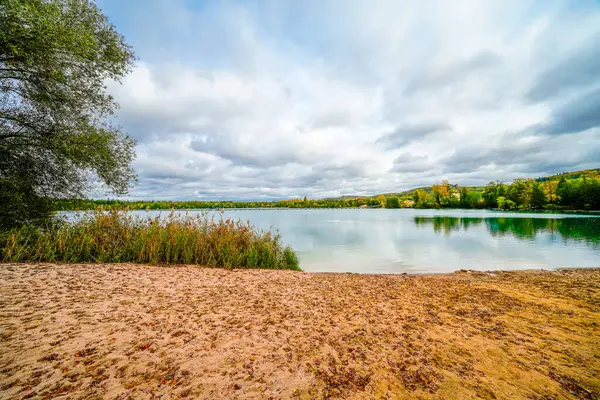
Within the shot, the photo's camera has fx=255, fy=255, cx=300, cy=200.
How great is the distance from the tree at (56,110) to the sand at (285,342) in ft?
18.6

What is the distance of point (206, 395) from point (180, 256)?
9111 mm

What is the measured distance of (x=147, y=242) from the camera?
1048cm

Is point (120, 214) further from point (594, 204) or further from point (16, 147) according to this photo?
point (594, 204)

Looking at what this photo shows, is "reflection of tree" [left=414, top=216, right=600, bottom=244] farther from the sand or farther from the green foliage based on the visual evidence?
the green foliage

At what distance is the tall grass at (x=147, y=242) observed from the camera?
9227 mm

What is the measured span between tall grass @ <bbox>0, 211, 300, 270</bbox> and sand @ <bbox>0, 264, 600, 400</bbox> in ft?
8.91

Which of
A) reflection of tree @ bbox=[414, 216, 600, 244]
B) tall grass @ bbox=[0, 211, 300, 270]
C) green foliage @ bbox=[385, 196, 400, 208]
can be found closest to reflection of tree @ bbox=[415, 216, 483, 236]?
reflection of tree @ bbox=[414, 216, 600, 244]

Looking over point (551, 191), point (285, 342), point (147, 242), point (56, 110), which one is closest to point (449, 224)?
point (147, 242)

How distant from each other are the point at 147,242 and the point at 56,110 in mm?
6834

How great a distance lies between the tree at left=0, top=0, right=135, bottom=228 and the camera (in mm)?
8938

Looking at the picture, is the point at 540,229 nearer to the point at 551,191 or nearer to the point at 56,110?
the point at 56,110

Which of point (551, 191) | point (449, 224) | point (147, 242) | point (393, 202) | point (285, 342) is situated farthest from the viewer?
point (393, 202)

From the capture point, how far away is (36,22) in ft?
26.9

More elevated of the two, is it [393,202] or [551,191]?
[551,191]
